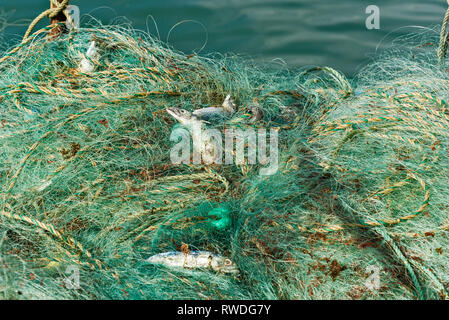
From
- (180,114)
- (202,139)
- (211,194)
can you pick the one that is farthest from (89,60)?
(211,194)

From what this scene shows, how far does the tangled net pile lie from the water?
2210 millimetres

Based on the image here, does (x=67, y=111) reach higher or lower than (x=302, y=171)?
higher

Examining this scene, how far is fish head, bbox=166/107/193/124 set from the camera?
298cm

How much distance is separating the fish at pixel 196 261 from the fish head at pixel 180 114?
3.18 ft

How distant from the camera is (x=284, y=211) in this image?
8.54 ft

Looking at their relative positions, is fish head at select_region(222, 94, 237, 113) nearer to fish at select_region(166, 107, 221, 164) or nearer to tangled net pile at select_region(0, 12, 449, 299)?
tangled net pile at select_region(0, 12, 449, 299)

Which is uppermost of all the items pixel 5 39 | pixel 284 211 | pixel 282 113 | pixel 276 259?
pixel 5 39

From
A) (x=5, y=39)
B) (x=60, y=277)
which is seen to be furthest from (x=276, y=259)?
(x=5, y=39)

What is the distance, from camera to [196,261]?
2.36m

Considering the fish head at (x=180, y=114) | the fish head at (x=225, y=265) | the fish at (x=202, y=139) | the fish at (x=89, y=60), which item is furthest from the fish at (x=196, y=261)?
the fish at (x=89, y=60)

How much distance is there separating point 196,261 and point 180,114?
3.51 feet

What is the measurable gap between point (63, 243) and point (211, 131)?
1.13m

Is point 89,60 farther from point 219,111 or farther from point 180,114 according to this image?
point 219,111

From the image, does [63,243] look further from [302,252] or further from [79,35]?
[79,35]
